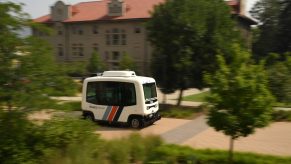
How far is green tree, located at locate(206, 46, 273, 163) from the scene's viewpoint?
952 cm

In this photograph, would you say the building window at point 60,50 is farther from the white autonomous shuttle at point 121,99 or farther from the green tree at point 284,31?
the white autonomous shuttle at point 121,99

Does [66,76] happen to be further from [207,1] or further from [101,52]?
[101,52]

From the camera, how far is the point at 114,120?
58.7ft

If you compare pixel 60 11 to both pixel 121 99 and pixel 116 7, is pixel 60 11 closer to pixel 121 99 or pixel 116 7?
pixel 116 7

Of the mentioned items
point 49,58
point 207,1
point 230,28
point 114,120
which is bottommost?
point 114,120

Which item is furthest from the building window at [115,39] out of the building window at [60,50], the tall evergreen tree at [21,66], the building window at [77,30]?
the tall evergreen tree at [21,66]

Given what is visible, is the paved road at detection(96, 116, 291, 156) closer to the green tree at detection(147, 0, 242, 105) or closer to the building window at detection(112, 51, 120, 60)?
the green tree at detection(147, 0, 242, 105)

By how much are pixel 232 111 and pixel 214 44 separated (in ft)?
42.1

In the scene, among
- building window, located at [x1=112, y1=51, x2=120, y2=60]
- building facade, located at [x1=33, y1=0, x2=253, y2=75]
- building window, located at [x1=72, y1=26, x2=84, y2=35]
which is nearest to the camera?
building facade, located at [x1=33, y1=0, x2=253, y2=75]

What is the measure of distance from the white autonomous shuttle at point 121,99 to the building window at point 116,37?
117ft

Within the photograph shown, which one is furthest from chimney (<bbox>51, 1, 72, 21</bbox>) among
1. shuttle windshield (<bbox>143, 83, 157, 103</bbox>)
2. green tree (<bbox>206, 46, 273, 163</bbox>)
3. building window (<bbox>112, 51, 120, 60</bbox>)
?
green tree (<bbox>206, 46, 273, 163</bbox>)

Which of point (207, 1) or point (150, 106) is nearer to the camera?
point (150, 106)

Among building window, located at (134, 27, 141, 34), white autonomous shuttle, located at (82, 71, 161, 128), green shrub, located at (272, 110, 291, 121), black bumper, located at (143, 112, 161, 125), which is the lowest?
green shrub, located at (272, 110, 291, 121)

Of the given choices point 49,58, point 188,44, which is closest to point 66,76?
→ point 49,58
